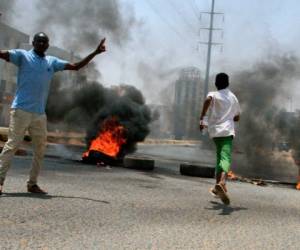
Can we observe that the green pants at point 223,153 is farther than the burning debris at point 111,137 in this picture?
No

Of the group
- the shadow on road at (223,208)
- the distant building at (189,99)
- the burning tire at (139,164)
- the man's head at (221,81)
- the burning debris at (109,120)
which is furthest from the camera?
the distant building at (189,99)

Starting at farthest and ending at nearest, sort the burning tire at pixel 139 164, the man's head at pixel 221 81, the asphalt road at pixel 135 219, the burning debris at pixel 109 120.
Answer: the burning debris at pixel 109 120 < the burning tire at pixel 139 164 < the man's head at pixel 221 81 < the asphalt road at pixel 135 219

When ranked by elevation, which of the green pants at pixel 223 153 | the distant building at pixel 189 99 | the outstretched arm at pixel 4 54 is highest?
the distant building at pixel 189 99

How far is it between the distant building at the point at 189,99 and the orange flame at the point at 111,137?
16.5m

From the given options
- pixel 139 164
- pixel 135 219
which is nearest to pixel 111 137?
pixel 139 164

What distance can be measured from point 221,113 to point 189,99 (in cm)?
2984

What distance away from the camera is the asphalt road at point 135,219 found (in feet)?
15.5

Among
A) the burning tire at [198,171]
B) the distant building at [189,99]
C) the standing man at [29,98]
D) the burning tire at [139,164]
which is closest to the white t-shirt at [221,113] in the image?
the standing man at [29,98]

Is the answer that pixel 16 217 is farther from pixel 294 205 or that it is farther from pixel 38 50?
pixel 294 205

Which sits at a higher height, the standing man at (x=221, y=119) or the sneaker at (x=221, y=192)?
the standing man at (x=221, y=119)

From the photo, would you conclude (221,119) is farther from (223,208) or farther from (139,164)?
(139,164)

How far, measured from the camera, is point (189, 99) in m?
37.2

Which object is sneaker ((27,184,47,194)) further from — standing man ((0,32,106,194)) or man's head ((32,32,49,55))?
man's head ((32,32,49,55))

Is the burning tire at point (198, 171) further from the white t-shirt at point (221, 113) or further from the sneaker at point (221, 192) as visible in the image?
the sneaker at point (221, 192)
